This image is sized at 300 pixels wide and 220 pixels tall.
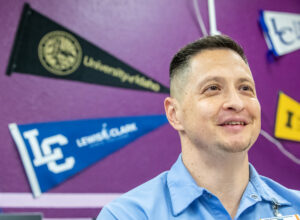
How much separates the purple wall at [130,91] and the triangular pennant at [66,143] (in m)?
0.03

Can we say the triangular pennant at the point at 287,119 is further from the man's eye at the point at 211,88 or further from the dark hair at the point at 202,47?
the man's eye at the point at 211,88

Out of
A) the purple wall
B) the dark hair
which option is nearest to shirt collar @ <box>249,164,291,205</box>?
the dark hair

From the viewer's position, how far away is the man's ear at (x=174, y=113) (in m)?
1.10

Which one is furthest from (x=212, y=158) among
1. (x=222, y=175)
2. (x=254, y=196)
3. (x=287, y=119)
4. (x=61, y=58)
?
(x=287, y=119)

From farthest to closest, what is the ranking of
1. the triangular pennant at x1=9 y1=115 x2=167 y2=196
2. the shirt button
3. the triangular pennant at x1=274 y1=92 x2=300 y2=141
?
the triangular pennant at x1=274 y1=92 x2=300 y2=141 → the triangular pennant at x1=9 y1=115 x2=167 y2=196 → the shirt button

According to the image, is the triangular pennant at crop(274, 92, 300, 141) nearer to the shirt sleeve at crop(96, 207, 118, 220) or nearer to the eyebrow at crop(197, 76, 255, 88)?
the eyebrow at crop(197, 76, 255, 88)

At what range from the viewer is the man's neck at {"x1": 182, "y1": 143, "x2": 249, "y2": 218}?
39.4 inches

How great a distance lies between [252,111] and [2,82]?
1.18 meters

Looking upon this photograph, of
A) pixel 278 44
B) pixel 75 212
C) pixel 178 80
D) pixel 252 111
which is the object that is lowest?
pixel 75 212

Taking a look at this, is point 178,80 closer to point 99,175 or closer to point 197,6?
point 99,175

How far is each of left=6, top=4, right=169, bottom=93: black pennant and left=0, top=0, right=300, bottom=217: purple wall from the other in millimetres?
32

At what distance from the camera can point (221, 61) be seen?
1.06 meters

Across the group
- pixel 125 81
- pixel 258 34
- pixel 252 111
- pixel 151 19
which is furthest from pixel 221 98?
pixel 258 34

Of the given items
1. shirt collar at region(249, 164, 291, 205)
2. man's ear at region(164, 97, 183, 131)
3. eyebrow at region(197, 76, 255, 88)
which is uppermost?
eyebrow at region(197, 76, 255, 88)
